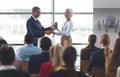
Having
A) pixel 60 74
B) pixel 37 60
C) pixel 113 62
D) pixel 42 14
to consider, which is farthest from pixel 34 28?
pixel 60 74

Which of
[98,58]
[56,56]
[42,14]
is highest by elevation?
[42,14]

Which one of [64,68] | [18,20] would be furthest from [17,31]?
[64,68]

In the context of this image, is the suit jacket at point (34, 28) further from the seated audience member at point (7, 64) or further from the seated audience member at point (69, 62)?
the seated audience member at point (7, 64)

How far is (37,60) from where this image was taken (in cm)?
561

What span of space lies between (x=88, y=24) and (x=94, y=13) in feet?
2.25

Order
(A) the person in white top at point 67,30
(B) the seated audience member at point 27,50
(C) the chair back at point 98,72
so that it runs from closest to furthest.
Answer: (C) the chair back at point 98,72
(B) the seated audience member at point 27,50
(A) the person in white top at point 67,30

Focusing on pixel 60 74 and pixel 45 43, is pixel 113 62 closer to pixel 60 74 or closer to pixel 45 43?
pixel 45 43

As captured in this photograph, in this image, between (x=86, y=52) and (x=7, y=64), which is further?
(x=86, y=52)

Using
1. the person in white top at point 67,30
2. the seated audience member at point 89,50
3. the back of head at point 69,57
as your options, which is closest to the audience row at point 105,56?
the seated audience member at point 89,50

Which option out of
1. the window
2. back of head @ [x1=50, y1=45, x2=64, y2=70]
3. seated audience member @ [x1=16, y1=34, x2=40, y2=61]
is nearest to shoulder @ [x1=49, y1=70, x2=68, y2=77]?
back of head @ [x1=50, y1=45, x2=64, y2=70]

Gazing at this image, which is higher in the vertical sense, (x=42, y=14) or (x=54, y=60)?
(x=42, y=14)

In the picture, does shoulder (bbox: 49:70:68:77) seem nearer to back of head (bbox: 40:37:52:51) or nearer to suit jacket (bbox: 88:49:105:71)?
back of head (bbox: 40:37:52:51)

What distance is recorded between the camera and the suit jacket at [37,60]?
18.3 feet

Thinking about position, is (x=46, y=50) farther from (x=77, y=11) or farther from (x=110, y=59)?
(x=77, y=11)
